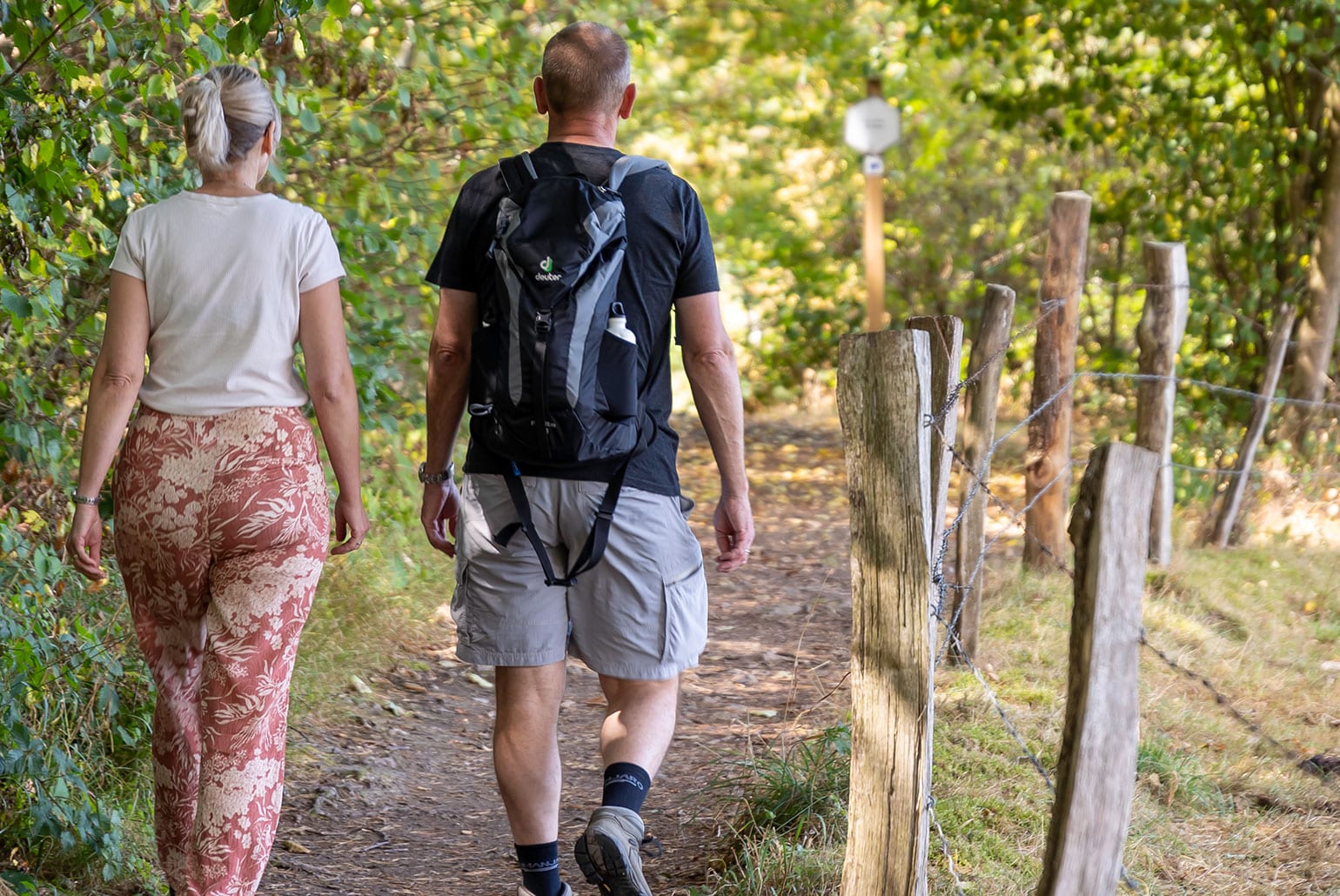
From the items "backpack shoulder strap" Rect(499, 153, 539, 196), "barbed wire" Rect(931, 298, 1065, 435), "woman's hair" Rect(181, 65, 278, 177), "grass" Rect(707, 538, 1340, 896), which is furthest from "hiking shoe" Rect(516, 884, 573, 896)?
"woman's hair" Rect(181, 65, 278, 177)

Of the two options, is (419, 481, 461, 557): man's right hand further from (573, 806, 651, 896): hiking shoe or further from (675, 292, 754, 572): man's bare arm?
(573, 806, 651, 896): hiking shoe

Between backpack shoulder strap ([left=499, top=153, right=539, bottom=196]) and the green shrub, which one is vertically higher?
backpack shoulder strap ([left=499, top=153, right=539, bottom=196])

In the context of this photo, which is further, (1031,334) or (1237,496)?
(1031,334)

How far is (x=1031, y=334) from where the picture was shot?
11.2 metres

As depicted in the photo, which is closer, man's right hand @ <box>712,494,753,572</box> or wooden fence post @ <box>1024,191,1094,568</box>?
man's right hand @ <box>712,494,753,572</box>

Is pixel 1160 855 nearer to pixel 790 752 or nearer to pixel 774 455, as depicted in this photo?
pixel 790 752

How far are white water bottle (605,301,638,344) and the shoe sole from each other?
3.43 feet

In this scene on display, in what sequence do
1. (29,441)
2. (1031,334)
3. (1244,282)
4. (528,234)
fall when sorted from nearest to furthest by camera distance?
(528,234) < (29,441) < (1244,282) < (1031,334)

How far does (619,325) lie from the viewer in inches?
107

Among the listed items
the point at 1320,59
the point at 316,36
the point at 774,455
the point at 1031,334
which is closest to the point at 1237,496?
the point at 1320,59

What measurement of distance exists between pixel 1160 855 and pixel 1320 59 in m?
5.85

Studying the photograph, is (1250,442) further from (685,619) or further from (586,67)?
(586,67)

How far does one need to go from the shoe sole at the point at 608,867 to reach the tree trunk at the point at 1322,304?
6381 mm

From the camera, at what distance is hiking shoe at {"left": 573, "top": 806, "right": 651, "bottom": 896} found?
2.73 m
